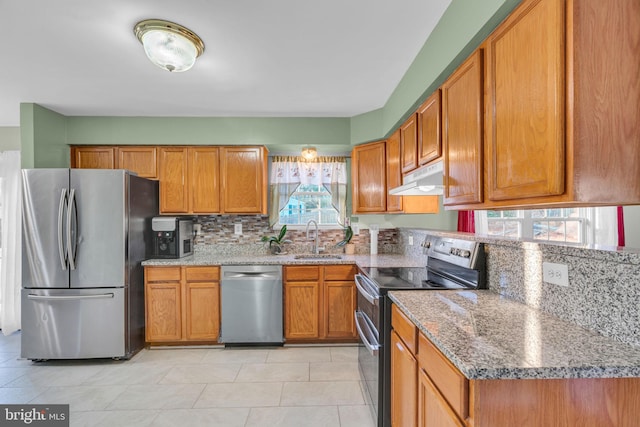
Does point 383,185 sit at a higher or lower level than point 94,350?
higher

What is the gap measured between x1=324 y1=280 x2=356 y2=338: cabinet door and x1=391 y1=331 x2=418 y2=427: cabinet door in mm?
1350

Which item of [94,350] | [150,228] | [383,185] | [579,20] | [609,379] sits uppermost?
[579,20]

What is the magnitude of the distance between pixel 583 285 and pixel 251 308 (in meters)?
2.63

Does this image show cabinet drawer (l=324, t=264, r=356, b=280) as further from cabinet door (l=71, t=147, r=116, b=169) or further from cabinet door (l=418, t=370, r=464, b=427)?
cabinet door (l=71, t=147, r=116, b=169)

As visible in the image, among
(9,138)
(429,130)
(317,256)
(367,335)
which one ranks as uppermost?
(9,138)

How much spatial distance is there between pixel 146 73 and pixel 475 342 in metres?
2.79

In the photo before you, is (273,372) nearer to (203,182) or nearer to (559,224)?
(203,182)

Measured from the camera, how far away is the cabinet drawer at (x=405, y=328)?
4.41 ft

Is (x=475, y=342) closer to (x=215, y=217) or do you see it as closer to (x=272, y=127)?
(x=272, y=127)

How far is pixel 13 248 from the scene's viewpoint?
3330 millimetres

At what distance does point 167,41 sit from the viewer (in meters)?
1.79

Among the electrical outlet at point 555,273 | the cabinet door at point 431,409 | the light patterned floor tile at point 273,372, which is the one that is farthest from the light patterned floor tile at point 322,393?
the electrical outlet at point 555,273

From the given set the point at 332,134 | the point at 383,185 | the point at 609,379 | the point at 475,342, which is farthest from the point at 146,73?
the point at 609,379

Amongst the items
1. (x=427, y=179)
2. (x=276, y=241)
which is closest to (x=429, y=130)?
(x=427, y=179)
